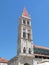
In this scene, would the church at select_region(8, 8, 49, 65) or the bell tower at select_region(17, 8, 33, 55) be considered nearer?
the church at select_region(8, 8, 49, 65)

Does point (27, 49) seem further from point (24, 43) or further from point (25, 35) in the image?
point (25, 35)

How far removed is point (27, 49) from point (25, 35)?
425 centimetres

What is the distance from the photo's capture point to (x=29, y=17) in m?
60.7

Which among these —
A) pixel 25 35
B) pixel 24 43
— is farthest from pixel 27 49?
pixel 25 35

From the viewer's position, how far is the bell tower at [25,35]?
55500 millimetres

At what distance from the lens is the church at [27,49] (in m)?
54.1

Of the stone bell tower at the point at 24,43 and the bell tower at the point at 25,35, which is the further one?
the bell tower at the point at 25,35

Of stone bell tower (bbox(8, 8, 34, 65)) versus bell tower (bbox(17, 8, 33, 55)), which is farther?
bell tower (bbox(17, 8, 33, 55))

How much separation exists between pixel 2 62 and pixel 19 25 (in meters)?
14.5

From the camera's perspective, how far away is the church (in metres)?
54.1

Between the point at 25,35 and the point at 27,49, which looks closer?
the point at 27,49

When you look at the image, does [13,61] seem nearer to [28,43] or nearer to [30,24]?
[28,43]

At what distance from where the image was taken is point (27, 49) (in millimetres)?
55781

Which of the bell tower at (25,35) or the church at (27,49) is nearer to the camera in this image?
the church at (27,49)
